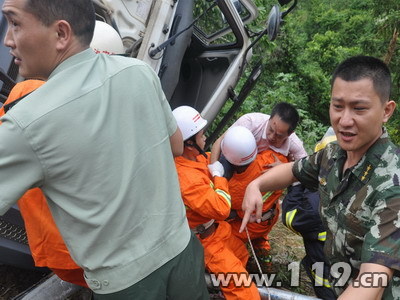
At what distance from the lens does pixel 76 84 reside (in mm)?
1124

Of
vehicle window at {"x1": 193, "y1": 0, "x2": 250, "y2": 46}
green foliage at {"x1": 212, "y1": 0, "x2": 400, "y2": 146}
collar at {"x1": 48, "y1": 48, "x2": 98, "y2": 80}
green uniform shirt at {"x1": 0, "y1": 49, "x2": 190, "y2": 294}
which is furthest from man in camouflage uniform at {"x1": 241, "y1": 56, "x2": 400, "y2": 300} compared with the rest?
green foliage at {"x1": 212, "y1": 0, "x2": 400, "y2": 146}

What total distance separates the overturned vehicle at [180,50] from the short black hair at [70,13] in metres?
1.04

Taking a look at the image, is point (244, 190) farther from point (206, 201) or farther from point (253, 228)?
point (206, 201)

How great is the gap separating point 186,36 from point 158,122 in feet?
6.67

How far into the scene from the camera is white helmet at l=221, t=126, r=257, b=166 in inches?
107

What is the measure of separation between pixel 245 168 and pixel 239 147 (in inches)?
11.5

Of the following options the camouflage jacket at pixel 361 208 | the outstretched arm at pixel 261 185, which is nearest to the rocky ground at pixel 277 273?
the outstretched arm at pixel 261 185

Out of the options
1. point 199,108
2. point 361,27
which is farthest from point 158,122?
point 361,27

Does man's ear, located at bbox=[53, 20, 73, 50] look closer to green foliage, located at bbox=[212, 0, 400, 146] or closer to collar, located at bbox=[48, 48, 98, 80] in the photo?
collar, located at bbox=[48, 48, 98, 80]

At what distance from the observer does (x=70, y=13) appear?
1.17 metres

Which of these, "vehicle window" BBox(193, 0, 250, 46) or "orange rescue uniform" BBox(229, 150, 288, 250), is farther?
"vehicle window" BBox(193, 0, 250, 46)

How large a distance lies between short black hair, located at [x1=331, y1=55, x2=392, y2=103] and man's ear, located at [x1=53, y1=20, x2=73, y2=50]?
38.4 inches

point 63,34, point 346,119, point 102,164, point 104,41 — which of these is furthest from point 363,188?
point 104,41

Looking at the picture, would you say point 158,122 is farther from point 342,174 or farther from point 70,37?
point 342,174
